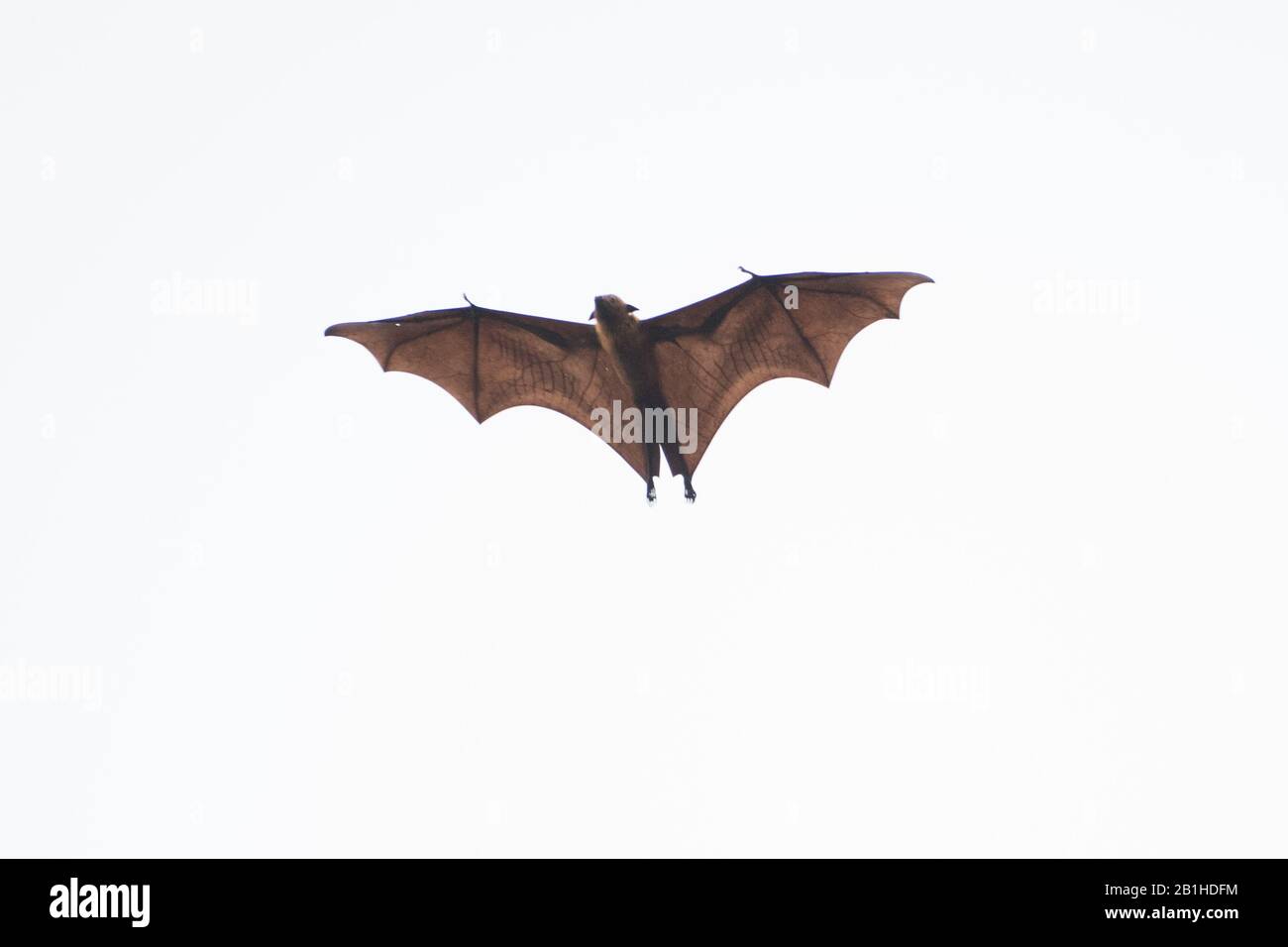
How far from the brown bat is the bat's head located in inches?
9.9

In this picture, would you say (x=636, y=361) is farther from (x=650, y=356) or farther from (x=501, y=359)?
(x=501, y=359)

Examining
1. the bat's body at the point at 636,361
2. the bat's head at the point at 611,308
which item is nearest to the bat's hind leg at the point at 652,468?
the bat's body at the point at 636,361

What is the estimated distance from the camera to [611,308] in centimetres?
1552

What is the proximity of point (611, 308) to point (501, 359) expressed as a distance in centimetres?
208

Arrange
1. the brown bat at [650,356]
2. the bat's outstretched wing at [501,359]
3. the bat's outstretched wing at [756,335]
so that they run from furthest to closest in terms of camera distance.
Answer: the bat's outstretched wing at [501,359]
the brown bat at [650,356]
the bat's outstretched wing at [756,335]

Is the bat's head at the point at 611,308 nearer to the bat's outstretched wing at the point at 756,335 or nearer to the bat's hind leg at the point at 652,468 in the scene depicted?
the bat's outstretched wing at the point at 756,335

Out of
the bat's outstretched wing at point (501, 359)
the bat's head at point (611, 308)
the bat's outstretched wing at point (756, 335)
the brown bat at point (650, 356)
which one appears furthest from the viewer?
the bat's outstretched wing at point (501, 359)

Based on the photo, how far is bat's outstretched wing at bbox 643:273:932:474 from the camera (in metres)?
16.1

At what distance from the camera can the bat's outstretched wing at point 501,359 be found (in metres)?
16.5

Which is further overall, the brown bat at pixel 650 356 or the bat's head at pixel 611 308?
the brown bat at pixel 650 356

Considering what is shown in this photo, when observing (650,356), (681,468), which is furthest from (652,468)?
(650,356)

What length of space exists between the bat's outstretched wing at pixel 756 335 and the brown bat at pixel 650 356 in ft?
0.04

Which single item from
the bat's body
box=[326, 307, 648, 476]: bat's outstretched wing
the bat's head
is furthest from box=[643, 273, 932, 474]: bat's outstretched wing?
box=[326, 307, 648, 476]: bat's outstretched wing
